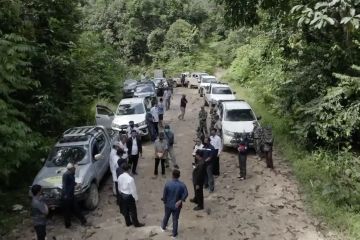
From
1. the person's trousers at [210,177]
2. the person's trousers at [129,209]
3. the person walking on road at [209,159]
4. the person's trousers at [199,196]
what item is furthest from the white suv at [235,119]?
the person's trousers at [129,209]

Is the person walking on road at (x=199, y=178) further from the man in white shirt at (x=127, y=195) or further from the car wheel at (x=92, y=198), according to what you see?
the car wheel at (x=92, y=198)

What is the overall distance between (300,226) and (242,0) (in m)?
7.65

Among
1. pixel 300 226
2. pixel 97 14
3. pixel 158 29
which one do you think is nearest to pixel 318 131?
pixel 300 226

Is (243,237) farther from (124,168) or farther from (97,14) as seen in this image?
(97,14)

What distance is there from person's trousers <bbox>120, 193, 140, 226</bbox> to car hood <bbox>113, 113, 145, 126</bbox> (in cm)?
811

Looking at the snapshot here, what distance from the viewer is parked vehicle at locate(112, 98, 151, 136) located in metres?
18.4

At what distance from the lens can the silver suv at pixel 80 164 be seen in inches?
430

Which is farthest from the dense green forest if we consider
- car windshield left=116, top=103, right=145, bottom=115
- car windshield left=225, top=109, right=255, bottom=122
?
car windshield left=116, top=103, right=145, bottom=115

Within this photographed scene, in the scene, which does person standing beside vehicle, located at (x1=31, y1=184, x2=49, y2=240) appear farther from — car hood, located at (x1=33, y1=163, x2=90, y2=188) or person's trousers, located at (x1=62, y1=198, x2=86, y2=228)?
car hood, located at (x1=33, y1=163, x2=90, y2=188)

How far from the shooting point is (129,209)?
34.0 ft

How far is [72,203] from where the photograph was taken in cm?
1055

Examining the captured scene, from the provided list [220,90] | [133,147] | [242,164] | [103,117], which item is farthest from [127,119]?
[220,90]

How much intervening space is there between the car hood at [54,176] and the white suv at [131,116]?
244 inches

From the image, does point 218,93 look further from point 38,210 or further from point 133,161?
point 38,210
